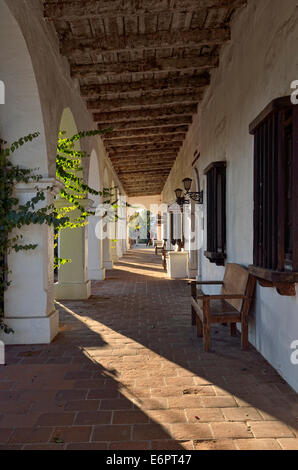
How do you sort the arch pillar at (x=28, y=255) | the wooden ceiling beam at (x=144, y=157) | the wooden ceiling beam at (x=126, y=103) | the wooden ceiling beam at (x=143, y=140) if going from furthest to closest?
the wooden ceiling beam at (x=144, y=157) → the wooden ceiling beam at (x=143, y=140) → the wooden ceiling beam at (x=126, y=103) → the arch pillar at (x=28, y=255)

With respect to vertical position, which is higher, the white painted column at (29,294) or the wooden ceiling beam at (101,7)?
the wooden ceiling beam at (101,7)

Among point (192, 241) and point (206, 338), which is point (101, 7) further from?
point (192, 241)

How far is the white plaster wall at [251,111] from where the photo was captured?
9.91 ft

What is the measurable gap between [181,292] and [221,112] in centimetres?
382

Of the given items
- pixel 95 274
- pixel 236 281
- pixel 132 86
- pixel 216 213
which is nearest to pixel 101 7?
pixel 132 86

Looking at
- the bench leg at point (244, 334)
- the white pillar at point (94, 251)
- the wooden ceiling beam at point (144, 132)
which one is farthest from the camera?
the wooden ceiling beam at point (144, 132)

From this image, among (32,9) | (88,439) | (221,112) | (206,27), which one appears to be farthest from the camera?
(221,112)

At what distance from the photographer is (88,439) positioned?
2.19 m

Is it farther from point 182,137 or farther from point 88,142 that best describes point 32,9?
point 182,137

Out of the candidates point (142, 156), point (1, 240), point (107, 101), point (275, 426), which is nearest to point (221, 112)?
point (107, 101)

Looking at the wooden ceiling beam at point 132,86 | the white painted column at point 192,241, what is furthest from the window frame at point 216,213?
the white painted column at point 192,241

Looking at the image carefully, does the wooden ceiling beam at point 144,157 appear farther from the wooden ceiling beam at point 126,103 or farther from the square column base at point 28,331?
the square column base at point 28,331

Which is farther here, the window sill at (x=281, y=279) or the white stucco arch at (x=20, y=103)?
the white stucco arch at (x=20, y=103)
